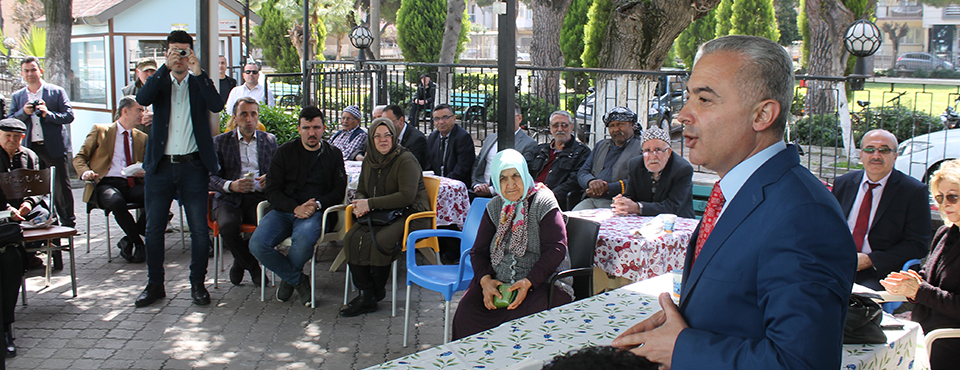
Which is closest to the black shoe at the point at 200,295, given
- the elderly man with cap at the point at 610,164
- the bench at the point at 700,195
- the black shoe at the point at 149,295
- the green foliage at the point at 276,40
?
the black shoe at the point at 149,295

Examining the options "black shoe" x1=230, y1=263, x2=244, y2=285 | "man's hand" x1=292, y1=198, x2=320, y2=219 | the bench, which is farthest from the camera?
the bench

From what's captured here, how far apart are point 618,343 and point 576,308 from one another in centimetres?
101

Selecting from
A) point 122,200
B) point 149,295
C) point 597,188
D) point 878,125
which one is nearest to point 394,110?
point 597,188

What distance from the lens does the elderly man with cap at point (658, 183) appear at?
17.1 feet

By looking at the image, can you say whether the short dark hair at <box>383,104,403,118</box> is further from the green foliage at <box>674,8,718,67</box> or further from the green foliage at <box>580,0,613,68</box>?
the green foliage at <box>674,8,718,67</box>

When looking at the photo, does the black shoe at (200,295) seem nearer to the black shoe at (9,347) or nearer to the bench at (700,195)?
the black shoe at (9,347)

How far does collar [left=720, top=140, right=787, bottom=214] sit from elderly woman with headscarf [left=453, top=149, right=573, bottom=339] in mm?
2666

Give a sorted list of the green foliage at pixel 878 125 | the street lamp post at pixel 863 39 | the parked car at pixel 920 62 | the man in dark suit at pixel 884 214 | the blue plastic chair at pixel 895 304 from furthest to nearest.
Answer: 1. the parked car at pixel 920 62
2. the green foliage at pixel 878 125
3. the street lamp post at pixel 863 39
4. the man in dark suit at pixel 884 214
5. the blue plastic chair at pixel 895 304

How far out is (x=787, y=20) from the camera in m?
45.2

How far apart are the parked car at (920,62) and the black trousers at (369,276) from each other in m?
46.5

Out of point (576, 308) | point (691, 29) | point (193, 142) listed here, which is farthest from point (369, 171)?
point (691, 29)

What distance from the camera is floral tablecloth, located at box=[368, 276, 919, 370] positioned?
2000 millimetres

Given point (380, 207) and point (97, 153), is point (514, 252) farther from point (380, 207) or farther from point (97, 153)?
point (97, 153)

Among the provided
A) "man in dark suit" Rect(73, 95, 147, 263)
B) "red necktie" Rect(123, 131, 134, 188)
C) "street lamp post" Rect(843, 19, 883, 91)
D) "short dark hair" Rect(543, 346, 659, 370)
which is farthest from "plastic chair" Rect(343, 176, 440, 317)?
"street lamp post" Rect(843, 19, 883, 91)
